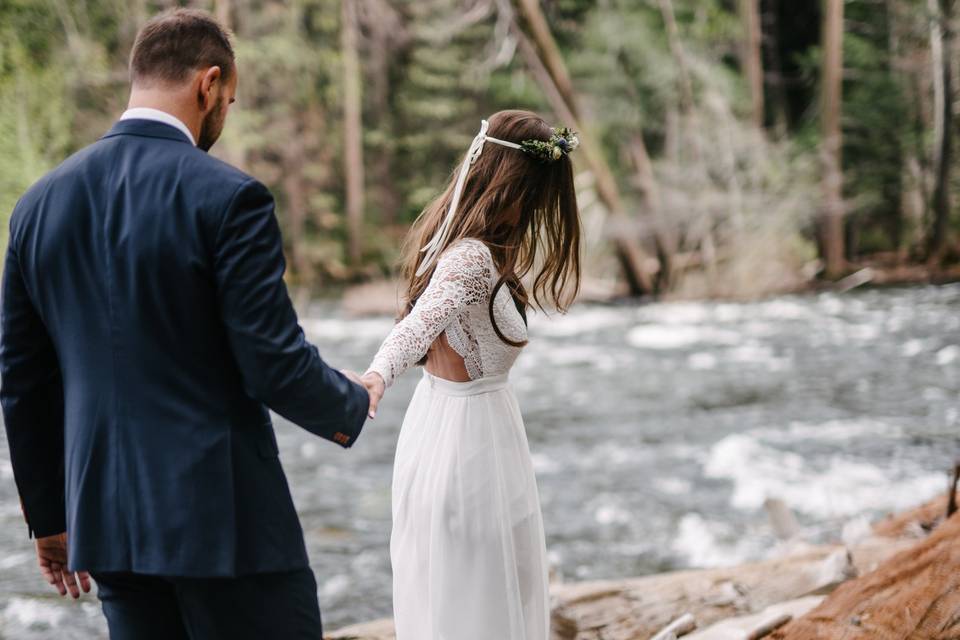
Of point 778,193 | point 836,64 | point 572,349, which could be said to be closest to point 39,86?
point 572,349

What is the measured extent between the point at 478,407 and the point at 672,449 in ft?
19.5

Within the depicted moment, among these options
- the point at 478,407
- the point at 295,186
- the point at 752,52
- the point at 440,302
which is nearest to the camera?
the point at 440,302

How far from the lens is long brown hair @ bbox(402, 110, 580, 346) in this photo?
8.05ft

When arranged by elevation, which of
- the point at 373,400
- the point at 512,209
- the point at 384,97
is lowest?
the point at 373,400

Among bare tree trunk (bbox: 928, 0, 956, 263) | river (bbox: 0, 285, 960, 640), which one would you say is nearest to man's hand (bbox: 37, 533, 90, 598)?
river (bbox: 0, 285, 960, 640)

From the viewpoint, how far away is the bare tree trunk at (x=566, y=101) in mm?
15133

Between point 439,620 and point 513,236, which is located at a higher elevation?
point 513,236

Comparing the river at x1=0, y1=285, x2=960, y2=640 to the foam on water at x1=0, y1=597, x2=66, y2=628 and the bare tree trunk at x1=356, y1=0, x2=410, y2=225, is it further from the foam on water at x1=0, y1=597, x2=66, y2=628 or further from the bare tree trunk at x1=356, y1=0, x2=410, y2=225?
the bare tree trunk at x1=356, y1=0, x2=410, y2=225

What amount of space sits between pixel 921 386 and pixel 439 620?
347 inches

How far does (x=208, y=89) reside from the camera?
1.90 metres

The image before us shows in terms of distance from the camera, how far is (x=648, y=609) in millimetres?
3609

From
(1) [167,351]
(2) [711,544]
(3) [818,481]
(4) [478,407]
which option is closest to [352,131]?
(3) [818,481]

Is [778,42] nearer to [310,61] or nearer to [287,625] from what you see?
[310,61]

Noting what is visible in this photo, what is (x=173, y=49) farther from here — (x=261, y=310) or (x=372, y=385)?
(x=372, y=385)
